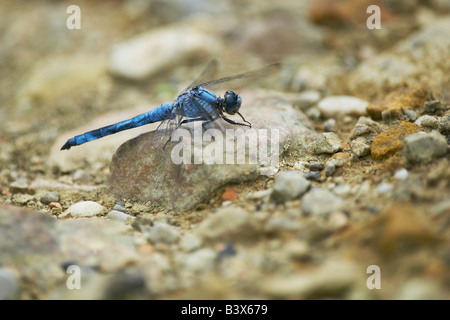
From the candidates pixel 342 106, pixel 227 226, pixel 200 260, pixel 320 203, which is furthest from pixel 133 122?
pixel 342 106

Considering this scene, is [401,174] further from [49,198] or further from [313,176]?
[49,198]

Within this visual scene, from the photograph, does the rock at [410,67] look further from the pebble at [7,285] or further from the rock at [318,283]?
the pebble at [7,285]

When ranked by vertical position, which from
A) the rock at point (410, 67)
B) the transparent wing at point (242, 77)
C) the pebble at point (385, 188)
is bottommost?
the pebble at point (385, 188)

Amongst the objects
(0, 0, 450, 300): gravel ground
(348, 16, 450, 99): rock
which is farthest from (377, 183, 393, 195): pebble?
(348, 16, 450, 99): rock

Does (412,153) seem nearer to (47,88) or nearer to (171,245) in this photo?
(171,245)

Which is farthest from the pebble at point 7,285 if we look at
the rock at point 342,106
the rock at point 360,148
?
the rock at point 342,106
